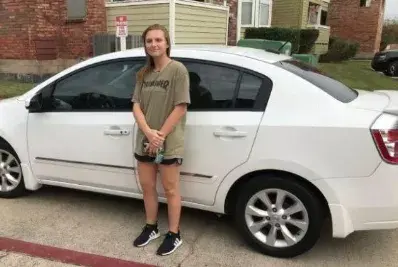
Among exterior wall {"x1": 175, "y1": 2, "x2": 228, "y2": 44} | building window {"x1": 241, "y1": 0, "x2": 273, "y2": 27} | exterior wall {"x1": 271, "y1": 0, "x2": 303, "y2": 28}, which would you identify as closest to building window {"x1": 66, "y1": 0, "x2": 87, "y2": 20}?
exterior wall {"x1": 175, "y1": 2, "x2": 228, "y2": 44}

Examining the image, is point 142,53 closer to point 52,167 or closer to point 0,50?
point 52,167

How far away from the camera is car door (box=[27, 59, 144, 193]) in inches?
147

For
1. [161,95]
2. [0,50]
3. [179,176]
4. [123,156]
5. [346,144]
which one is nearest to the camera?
[346,144]

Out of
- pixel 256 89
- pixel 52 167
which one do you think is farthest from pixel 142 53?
pixel 52 167

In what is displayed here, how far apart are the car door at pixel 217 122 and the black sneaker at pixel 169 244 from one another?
326 millimetres

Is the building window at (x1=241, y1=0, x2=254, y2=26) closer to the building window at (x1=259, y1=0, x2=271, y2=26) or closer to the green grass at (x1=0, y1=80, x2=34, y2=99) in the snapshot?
the building window at (x1=259, y1=0, x2=271, y2=26)

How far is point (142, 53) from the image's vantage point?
3.78 metres

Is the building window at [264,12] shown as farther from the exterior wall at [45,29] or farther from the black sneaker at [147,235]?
the black sneaker at [147,235]

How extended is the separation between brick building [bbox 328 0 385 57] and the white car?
27.3 meters

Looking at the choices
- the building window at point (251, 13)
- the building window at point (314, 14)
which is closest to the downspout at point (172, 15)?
the building window at point (251, 13)

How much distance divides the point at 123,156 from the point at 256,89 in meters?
1.24

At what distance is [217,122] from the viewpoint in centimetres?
336

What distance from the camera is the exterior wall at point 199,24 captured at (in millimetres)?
11828

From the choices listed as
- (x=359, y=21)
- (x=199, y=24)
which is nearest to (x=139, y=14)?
(x=199, y=24)
